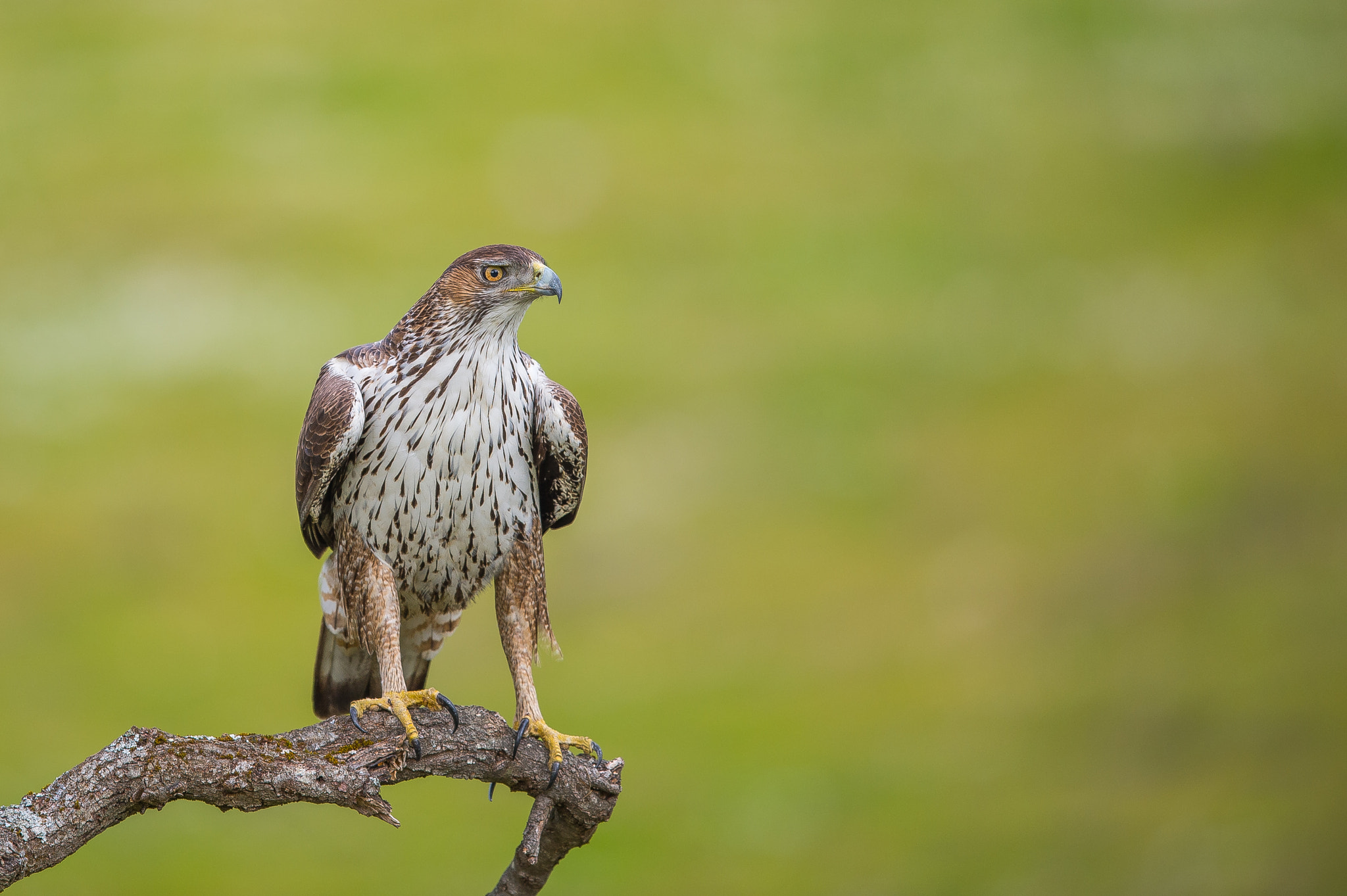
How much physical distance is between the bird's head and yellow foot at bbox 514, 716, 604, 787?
1.62 meters

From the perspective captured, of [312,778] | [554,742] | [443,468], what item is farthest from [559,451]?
[312,778]

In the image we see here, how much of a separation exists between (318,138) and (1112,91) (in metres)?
16.4

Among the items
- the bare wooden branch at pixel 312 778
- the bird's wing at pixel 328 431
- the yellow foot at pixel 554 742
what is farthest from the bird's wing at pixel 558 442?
the bare wooden branch at pixel 312 778

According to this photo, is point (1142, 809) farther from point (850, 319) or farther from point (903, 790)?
point (850, 319)

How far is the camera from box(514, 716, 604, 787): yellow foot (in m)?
5.41

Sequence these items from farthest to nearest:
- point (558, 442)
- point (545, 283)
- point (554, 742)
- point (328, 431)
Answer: point (558, 442), point (328, 431), point (545, 283), point (554, 742)

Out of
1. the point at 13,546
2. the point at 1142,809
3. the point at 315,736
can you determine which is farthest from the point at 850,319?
the point at 315,736

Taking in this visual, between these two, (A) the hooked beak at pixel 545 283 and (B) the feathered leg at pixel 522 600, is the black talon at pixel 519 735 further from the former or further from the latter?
(A) the hooked beak at pixel 545 283

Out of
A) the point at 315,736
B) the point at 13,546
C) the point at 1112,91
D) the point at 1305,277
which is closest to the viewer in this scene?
the point at 315,736

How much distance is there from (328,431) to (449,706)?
47.7 inches

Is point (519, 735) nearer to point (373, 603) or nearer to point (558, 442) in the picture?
point (373, 603)

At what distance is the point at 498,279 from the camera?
18.6 ft

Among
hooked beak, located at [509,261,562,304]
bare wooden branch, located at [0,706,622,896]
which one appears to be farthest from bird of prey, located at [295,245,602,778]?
bare wooden branch, located at [0,706,622,896]

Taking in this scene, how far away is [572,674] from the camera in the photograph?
18797 mm
